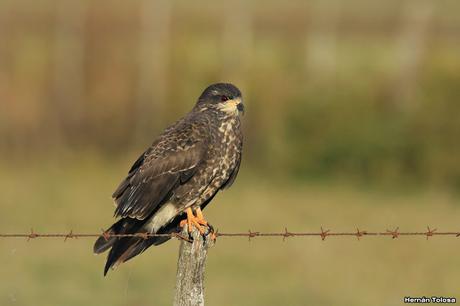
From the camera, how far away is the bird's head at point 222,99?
777 centimetres

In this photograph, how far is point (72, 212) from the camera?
582 inches

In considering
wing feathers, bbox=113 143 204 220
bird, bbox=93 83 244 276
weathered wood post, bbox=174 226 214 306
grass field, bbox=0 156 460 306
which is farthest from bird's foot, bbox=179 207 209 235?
grass field, bbox=0 156 460 306

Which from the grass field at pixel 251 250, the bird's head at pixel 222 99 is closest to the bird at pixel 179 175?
the bird's head at pixel 222 99

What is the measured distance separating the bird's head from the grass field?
2.10m

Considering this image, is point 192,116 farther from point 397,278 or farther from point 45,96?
point 45,96

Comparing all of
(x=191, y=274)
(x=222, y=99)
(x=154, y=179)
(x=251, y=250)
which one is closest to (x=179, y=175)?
(x=154, y=179)

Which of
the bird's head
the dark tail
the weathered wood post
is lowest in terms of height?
the dark tail

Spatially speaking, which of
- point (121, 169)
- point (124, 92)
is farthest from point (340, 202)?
point (124, 92)

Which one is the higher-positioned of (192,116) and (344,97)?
(192,116)

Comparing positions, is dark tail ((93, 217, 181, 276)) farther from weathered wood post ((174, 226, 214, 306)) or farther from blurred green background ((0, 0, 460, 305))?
blurred green background ((0, 0, 460, 305))

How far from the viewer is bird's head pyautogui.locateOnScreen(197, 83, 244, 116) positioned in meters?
7.77

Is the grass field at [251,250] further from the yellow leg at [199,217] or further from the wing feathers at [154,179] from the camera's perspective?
the wing feathers at [154,179]

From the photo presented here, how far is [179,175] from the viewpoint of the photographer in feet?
24.0

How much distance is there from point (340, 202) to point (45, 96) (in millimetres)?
6181
